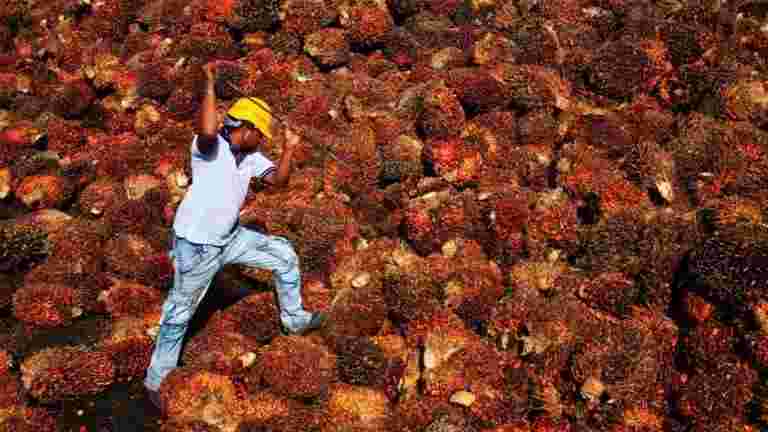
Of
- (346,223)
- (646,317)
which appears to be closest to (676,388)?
(646,317)

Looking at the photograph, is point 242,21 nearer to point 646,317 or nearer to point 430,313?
point 430,313

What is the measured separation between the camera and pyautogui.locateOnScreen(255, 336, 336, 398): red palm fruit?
15.7 ft

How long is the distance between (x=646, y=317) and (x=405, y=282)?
1.78m

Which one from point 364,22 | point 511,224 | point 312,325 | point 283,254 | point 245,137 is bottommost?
point 312,325

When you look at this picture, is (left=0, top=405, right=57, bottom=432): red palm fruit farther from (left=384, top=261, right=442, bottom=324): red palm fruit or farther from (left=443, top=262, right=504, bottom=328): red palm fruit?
(left=443, top=262, right=504, bottom=328): red palm fruit

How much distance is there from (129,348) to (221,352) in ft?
2.76

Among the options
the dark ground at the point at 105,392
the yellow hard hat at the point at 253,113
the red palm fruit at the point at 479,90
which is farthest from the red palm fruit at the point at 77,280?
the red palm fruit at the point at 479,90

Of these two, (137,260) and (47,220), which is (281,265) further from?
(47,220)

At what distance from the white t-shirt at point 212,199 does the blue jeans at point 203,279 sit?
93 millimetres

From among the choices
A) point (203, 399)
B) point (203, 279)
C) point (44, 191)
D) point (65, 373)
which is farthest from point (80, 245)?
point (203, 399)

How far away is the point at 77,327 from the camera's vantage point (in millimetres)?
5797

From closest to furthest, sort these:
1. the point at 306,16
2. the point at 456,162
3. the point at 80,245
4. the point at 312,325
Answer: the point at 312,325, the point at 80,245, the point at 456,162, the point at 306,16

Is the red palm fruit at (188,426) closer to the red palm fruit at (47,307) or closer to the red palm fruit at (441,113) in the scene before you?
the red palm fruit at (47,307)

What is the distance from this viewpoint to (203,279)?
489 cm
